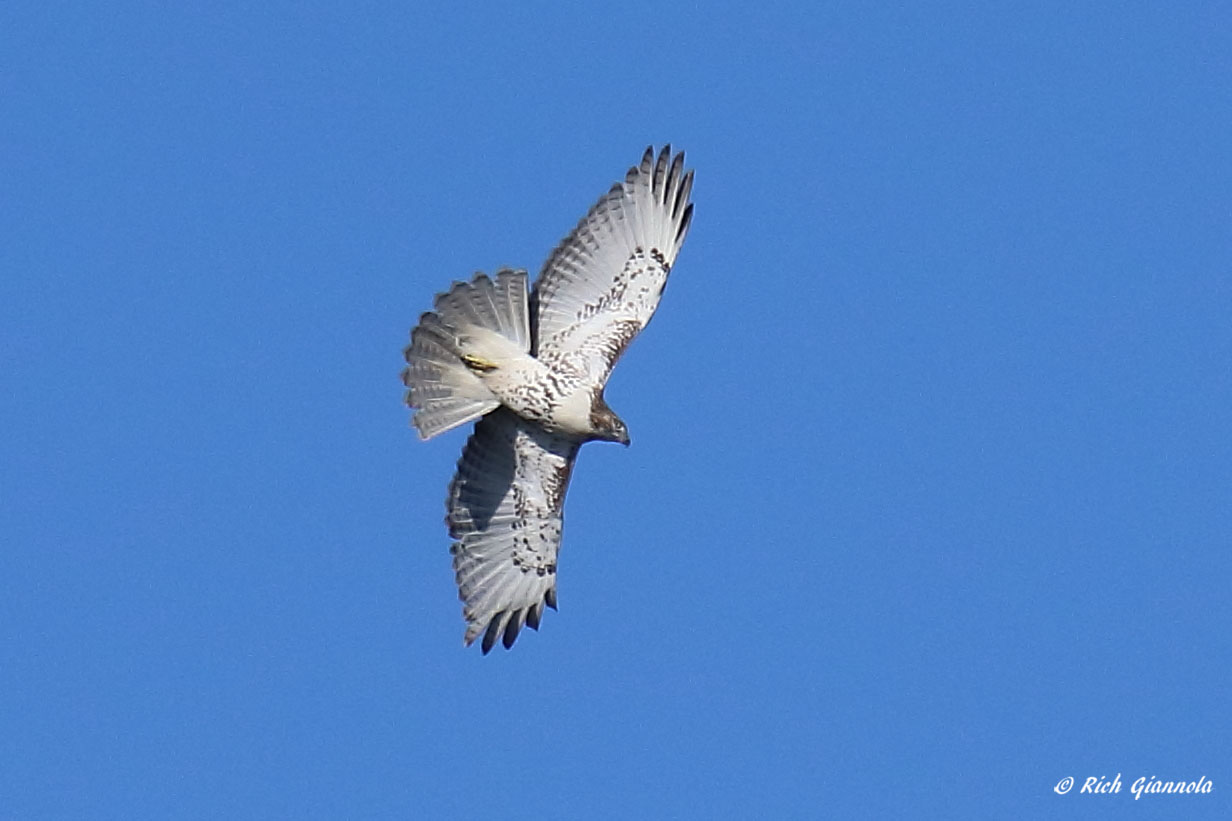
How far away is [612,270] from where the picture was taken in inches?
541

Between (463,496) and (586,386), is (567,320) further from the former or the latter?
(463,496)

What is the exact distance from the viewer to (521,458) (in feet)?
45.1

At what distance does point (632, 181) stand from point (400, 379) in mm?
2217

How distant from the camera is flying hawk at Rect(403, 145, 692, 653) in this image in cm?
1298

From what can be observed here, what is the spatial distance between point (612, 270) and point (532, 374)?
1028 millimetres

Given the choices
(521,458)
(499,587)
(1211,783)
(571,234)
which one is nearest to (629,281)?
(571,234)

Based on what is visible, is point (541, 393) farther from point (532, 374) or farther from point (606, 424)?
point (606, 424)

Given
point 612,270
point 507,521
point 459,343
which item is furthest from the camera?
point 507,521

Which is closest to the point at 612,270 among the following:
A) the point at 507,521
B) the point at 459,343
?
the point at 459,343

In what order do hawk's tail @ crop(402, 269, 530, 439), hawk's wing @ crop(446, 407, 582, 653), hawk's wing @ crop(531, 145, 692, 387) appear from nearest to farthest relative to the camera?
hawk's tail @ crop(402, 269, 530, 439) < hawk's wing @ crop(531, 145, 692, 387) < hawk's wing @ crop(446, 407, 582, 653)

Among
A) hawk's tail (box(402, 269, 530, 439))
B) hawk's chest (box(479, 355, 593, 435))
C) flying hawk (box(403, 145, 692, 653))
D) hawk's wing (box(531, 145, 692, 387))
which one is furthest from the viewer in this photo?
hawk's wing (box(531, 145, 692, 387))

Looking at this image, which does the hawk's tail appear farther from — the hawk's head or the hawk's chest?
the hawk's head

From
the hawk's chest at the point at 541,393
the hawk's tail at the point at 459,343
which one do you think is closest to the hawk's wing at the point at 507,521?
the hawk's chest at the point at 541,393

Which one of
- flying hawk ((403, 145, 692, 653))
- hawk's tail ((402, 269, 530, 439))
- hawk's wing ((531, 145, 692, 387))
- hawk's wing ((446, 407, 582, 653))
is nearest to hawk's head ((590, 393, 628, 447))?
flying hawk ((403, 145, 692, 653))
